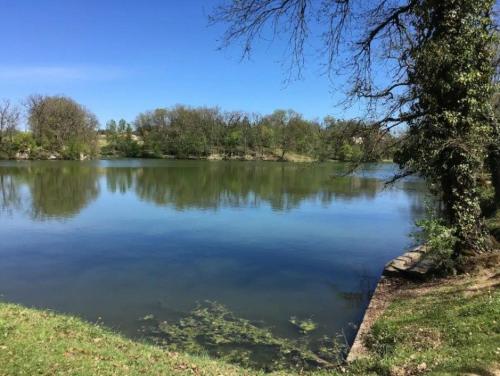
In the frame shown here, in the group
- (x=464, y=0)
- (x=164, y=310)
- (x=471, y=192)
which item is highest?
(x=464, y=0)

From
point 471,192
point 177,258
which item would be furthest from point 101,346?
point 471,192

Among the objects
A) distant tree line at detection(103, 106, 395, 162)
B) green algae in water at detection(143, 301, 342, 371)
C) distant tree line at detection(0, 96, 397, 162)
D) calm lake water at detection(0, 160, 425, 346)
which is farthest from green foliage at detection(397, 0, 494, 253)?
distant tree line at detection(103, 106, 395, 162)

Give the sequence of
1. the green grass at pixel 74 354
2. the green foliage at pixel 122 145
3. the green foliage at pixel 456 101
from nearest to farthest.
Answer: the green grass at pixel 74 354
the green foliage at pixel 456 101
the green foliage at pixel 122 145

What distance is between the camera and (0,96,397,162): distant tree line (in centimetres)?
10044

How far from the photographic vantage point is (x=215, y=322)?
34.9ft

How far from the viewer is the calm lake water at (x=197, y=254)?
1194 cm

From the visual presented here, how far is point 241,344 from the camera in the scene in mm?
9555

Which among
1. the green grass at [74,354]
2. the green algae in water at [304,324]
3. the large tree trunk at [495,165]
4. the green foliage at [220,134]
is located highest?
the green foliage at [220,134]

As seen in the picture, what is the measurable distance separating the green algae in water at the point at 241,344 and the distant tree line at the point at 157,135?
277 ft

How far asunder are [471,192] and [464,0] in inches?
204

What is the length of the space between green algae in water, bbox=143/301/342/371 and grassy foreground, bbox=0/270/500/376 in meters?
1.11

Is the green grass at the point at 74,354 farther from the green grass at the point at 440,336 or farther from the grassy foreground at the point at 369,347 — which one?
the green grass at the point at 440,336

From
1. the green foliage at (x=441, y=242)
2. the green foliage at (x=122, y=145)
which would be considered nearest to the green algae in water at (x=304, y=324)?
the green foliage at (x=441, y=242)

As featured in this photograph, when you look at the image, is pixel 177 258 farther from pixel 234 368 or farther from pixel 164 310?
pixel 234 368
